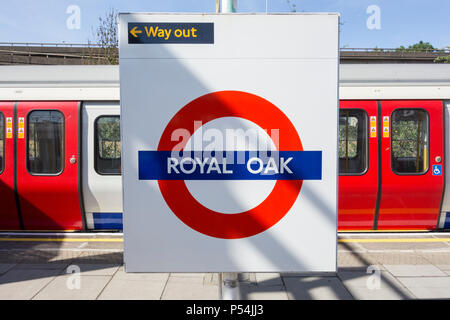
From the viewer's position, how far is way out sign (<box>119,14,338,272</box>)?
132cm

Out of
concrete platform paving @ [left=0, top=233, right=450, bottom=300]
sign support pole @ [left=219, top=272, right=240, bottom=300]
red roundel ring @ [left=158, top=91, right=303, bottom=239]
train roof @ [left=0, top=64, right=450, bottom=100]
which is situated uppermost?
train roof @ [left=0, top=64, right=450, bottom=100]

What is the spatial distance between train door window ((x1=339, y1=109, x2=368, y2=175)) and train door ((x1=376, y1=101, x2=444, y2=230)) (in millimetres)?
304

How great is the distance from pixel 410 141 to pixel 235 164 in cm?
514

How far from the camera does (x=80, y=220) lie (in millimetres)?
5422

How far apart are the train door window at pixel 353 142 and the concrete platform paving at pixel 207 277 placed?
Answer: 125cm

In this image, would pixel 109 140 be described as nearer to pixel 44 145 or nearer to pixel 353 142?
pixel 44 145

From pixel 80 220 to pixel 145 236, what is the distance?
4656 mm

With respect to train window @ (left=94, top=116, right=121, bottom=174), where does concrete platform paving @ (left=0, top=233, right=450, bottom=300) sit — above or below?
below

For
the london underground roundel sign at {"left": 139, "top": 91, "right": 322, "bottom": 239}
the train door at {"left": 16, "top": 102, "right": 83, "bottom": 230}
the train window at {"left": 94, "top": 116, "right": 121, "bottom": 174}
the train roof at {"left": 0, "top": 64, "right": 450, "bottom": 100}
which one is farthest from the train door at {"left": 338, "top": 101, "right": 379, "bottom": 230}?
the train door at {"left": 16, "top": 102, "right": 83, "bottom": 230}

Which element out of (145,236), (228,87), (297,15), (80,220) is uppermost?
(297,15)

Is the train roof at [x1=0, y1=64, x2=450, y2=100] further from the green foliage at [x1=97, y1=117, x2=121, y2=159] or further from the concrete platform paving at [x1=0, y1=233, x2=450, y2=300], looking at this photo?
the concrete platform paving at [x1=0, y1=233, x2=450, y2=300]
